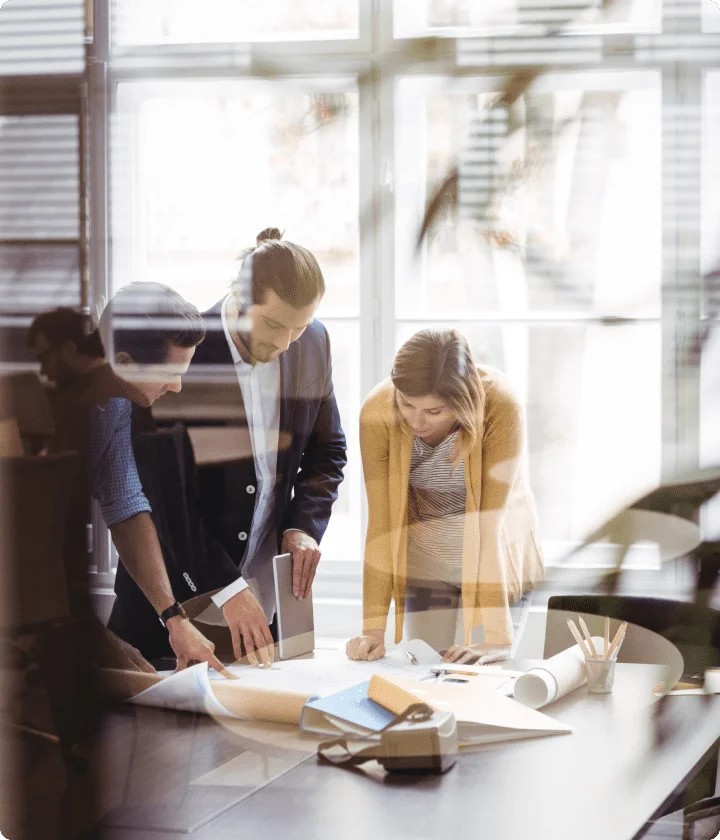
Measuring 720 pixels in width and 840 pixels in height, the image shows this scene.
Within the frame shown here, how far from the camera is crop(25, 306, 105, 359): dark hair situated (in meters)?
0.94

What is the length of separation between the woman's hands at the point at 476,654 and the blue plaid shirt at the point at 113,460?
43 cm

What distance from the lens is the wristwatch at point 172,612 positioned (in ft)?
3.10

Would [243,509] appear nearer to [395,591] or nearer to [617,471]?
[395,591]

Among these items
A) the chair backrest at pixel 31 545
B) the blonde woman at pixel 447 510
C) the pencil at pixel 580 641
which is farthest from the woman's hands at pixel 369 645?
the chair backrest at pixel 31 545

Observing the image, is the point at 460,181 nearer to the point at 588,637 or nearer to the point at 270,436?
the point at 270,436

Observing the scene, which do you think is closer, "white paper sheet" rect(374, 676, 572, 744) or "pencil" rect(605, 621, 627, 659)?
"white paper sheet" rect(374, 676, 572, 744)

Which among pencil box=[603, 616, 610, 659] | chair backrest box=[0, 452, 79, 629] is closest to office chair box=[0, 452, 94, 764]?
chair backrest box=[0, 452, 79, 629]

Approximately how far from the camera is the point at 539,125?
92 cm

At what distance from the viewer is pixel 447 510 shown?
1.00 m

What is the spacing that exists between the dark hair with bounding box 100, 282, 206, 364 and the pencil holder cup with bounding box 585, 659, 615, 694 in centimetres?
62

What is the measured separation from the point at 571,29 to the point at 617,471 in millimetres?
511

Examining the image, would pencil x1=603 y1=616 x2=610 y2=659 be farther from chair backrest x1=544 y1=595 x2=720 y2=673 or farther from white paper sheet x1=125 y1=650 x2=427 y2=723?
white paper sheet x1=125 y1=650 x2=427 y2=723

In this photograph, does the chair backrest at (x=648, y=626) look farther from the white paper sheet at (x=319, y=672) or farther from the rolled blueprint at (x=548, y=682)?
the white paper sheet at (x=319, y=672)

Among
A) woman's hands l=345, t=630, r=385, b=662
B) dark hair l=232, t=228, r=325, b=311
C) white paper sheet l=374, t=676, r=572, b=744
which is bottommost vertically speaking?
white paper sheet l=374, t=676, r=572, b=744
